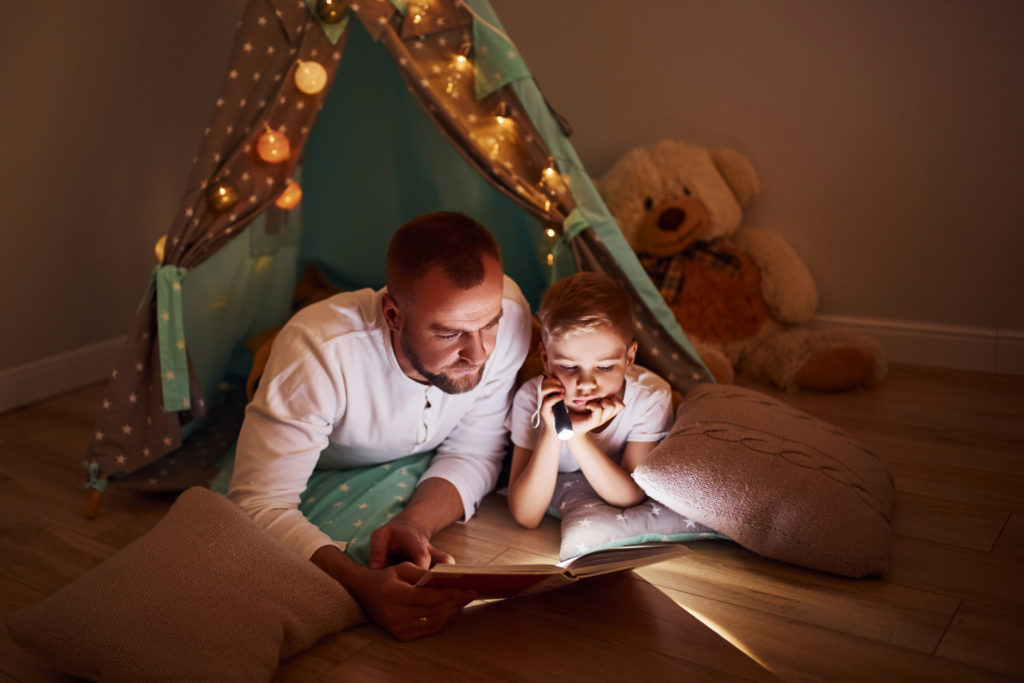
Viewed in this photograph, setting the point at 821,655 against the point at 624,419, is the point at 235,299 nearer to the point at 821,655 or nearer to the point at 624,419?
the point at 624,419

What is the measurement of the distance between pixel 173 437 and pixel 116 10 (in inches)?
57.4

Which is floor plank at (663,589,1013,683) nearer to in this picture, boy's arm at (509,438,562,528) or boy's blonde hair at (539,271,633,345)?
boy's arm at (509,438,562,528)

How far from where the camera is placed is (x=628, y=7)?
3172mm

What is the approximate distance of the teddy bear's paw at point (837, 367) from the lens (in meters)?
2.74

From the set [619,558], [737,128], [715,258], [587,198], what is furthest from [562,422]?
[737,128]

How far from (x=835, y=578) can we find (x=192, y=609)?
3.81 feet

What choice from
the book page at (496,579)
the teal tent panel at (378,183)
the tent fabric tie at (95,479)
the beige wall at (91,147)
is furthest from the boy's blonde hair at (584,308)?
the beige wall at (91,147)

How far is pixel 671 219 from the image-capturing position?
294 cm

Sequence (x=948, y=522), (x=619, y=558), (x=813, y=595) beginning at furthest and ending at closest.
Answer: (x=948, y=522) → (x=813, y=595) → (x=619, y=558)

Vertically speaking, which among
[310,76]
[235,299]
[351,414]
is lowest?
[351,414]

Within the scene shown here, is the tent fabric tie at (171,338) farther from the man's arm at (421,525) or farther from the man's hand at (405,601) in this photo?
the man's hand at (405,601)

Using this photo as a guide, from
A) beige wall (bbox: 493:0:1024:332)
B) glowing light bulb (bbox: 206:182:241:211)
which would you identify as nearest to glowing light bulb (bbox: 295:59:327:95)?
glowing light bulb (bbox: 206:182:241:211)

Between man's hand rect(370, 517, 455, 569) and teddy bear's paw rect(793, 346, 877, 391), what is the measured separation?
154cm

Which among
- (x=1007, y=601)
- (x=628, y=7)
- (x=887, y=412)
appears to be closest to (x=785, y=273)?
(x=887, y=412)
